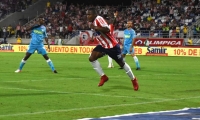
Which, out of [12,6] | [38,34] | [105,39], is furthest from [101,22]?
[12,6]

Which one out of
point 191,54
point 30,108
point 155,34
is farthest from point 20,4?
point 30,108

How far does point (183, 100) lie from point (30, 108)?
4290mm

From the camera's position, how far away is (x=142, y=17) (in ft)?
185

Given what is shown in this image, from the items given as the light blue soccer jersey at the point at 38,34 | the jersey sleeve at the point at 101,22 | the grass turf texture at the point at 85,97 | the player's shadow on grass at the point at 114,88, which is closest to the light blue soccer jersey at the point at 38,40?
the light blue soccer jersey at the point at 38,34

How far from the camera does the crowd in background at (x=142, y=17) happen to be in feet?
169

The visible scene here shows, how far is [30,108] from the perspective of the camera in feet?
39.5

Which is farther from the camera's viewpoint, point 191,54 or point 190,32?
point 190,32

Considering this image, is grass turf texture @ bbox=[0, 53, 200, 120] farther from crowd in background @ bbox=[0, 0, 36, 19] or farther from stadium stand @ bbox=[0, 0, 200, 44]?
crowd in background @ bbox=[0, 0, 36, 19]

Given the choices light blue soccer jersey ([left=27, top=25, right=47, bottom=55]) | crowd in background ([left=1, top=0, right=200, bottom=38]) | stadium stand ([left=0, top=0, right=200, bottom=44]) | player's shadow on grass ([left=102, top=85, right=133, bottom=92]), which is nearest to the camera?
player's shadow on grass ([left=102, top=85, right=133, bottom=92])

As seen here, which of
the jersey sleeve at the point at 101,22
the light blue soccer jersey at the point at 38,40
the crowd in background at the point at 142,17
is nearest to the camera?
the jersey sleeve at the point at 101,22

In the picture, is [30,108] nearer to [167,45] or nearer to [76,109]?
[76,109]

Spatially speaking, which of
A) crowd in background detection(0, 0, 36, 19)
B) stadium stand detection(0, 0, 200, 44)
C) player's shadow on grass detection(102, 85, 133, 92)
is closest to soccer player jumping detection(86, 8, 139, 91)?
player's shadow on grass detection(102, 85, 133, 92)

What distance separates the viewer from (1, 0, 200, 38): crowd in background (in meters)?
51.5

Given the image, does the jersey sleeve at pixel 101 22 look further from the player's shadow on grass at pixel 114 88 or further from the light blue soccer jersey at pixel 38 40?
the light blue soccer jersey at pixel 38 40
